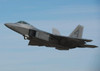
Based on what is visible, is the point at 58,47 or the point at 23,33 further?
the point at 58,47

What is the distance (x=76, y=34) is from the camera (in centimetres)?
4969

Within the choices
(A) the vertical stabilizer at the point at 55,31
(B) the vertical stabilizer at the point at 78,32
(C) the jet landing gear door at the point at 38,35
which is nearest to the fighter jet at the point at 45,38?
(C) the jet landing gear door at the point at 38,35

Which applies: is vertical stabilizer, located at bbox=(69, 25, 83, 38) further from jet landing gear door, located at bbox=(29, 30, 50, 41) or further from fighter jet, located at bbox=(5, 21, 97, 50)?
jet landing gear door, located at bbox=(29, 30, 50, 41)

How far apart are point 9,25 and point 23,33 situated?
2.25m

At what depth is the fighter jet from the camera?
4422 centimetres

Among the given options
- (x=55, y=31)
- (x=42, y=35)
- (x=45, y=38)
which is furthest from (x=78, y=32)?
(x=42, y=35)

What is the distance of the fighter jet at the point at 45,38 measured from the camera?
44.2 m

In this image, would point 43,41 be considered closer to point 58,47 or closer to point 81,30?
point 58,47

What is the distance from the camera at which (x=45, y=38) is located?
44.8 m

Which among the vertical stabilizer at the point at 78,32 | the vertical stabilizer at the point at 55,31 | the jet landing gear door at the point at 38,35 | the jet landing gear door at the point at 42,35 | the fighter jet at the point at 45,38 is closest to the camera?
the fighter jet at the point at 45,38

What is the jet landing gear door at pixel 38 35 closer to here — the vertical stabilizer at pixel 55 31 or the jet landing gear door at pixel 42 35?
the jet landing gear door at pixel 42 35

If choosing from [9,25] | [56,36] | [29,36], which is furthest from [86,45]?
[9,25]

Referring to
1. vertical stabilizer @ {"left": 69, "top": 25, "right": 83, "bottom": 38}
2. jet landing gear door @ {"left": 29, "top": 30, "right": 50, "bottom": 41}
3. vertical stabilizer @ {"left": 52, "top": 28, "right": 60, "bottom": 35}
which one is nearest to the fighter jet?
jet landing gear door @ {"left": 29, "top": 30, "right": 50, "bottom": 41}

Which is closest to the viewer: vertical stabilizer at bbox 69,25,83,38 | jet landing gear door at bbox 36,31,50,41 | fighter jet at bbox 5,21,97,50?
fighter jet at bbox 5,21,97,50
